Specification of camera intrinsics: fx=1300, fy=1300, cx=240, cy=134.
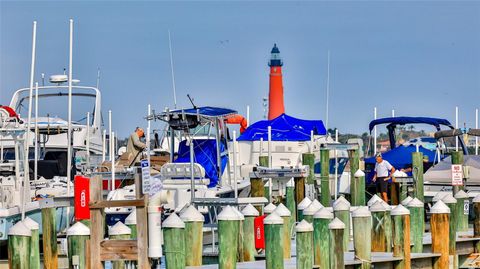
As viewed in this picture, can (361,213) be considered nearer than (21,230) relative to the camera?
No

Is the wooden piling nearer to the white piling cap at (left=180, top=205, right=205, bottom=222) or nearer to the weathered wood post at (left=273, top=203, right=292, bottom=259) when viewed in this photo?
the weathered wood post at (left=273, top=203, right=292, bottom=259)

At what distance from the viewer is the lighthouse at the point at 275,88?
61.4 meters

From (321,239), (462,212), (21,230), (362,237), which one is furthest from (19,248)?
(462,212)

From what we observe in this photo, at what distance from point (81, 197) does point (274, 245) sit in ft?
8.20

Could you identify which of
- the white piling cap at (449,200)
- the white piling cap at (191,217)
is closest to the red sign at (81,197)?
the white piling cap at (191,217)

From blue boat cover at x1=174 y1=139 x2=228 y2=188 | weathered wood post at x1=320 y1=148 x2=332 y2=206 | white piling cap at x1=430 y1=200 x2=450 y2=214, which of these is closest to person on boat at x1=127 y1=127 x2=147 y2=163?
blue boat cover at x1=174 y1=139 x2=228 y2=188

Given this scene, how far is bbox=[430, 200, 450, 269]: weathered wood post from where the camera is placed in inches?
790

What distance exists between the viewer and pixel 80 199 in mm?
16219

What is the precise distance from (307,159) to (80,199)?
1258 centimetres

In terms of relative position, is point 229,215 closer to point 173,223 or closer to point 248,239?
point 173,223

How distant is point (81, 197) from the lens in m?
16.2

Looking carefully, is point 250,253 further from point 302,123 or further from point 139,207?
point 302,123

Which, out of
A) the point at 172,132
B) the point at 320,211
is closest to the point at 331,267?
the point at 320,211

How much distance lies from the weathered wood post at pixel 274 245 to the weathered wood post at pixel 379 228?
3492mm
